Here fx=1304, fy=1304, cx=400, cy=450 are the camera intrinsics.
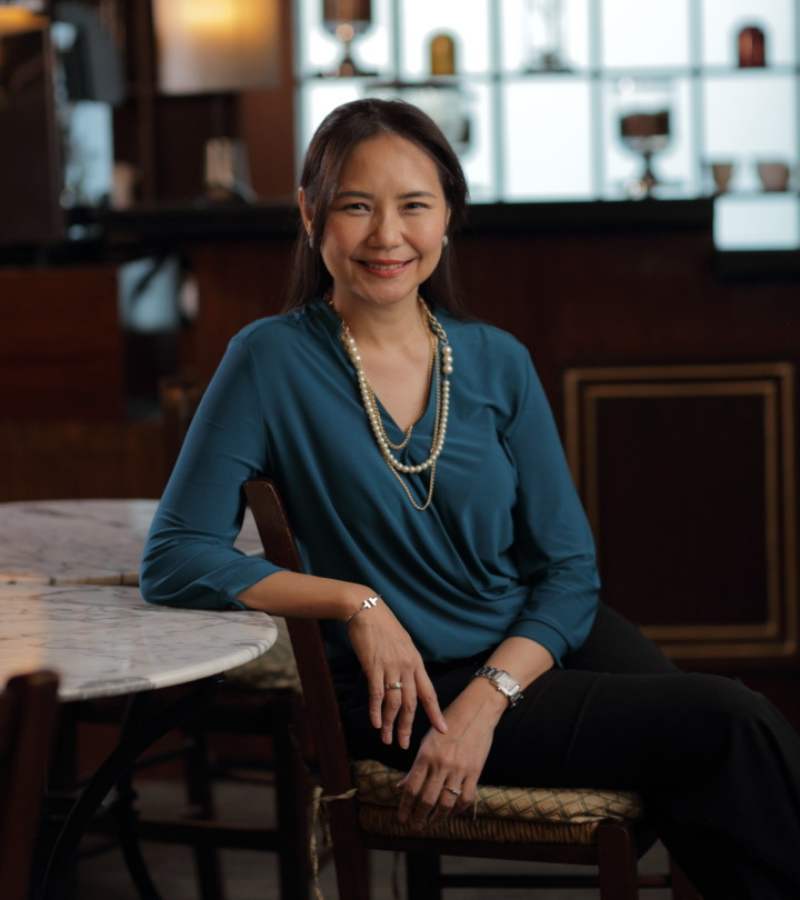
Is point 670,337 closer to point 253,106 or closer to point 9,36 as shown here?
point 9,36

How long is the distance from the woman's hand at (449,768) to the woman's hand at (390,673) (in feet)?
0.06

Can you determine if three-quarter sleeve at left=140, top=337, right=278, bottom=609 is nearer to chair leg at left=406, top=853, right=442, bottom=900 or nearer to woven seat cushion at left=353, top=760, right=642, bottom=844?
woven seat cushion at left=353, top=760, right=642, bottom=844

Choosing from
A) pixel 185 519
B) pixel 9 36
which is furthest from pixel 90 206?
pixel 185 519

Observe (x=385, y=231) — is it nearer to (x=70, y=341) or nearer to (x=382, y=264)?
(x=382, y=264)


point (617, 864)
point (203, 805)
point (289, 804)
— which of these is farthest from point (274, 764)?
point (617, 864)

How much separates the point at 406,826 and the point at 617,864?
0.72 ft

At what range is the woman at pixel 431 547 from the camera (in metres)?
1.30

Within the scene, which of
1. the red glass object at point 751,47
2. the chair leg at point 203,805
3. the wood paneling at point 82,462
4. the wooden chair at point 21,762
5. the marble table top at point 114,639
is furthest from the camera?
the red glass object at point 751,47

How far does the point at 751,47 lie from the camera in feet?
13.9

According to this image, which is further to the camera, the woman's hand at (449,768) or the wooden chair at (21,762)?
the woman's hand at (449,768)

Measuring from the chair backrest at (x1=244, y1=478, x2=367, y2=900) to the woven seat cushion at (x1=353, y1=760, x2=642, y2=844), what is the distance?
0.03 m

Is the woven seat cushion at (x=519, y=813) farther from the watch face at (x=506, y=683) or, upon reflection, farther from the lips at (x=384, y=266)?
the lips at (x=384, y=266)

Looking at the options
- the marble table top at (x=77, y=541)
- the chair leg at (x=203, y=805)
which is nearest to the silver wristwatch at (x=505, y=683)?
the marble table top at (x=77, y=541)

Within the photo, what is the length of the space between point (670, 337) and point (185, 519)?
59.3 inches
